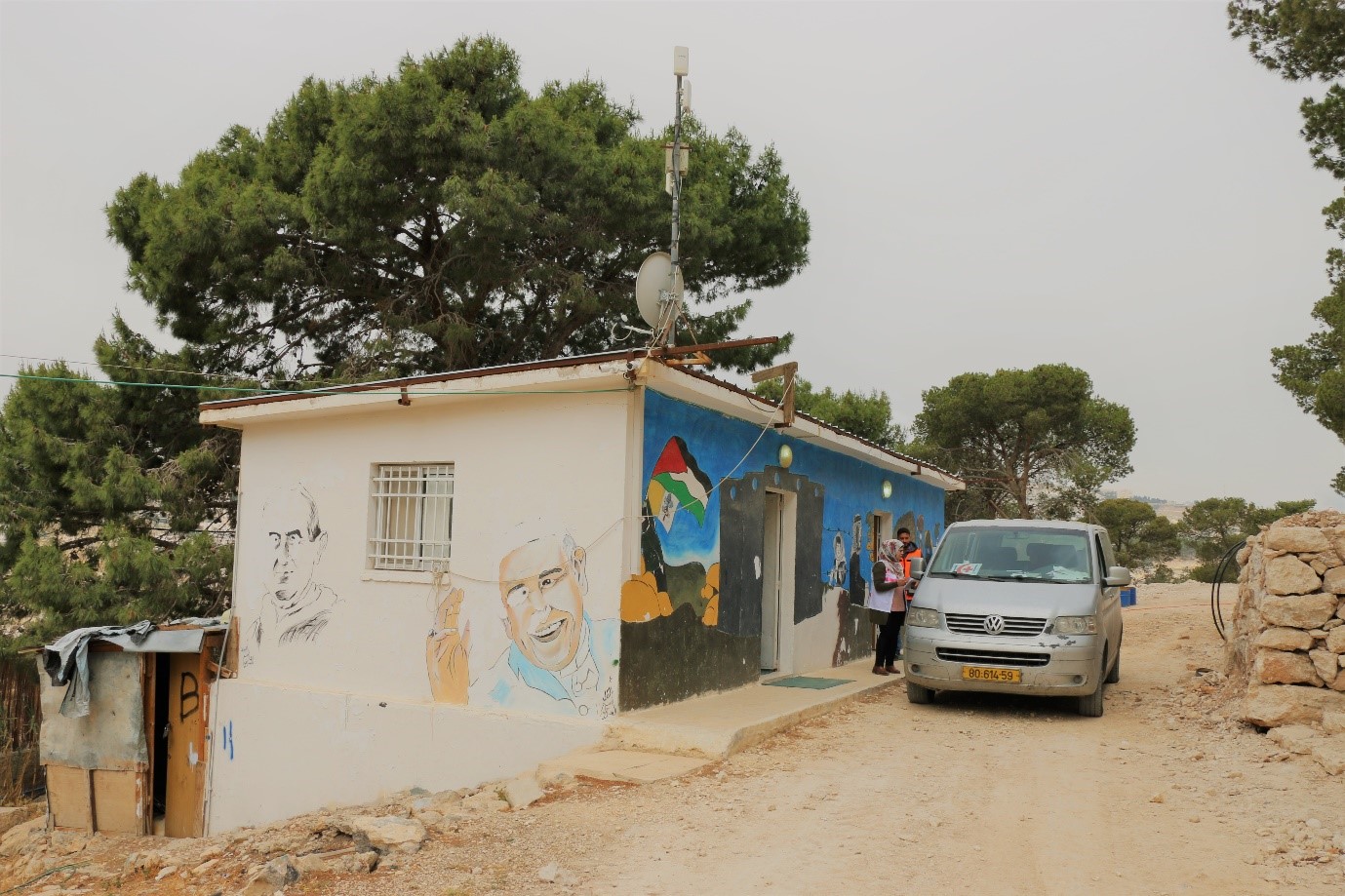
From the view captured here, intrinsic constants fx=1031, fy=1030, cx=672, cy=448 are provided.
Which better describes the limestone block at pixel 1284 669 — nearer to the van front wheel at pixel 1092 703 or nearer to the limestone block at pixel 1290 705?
the limestone block at pixel 1290 705

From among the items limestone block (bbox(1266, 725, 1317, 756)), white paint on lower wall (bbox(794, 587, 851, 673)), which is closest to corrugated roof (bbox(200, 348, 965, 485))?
white paint on lower wall (bbox(794, 587, 851, 673))

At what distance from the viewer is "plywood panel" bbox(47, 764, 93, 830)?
11.7 meters

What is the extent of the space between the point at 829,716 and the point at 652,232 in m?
10.4

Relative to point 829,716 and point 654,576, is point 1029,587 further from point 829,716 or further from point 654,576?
point 654,576

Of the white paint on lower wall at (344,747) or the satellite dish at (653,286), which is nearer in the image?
the white paint on lower wall at (344,747)

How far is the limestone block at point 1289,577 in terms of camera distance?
873 cm

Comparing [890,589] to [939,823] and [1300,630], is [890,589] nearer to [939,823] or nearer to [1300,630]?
[1300,630]

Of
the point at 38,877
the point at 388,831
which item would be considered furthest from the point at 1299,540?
the point at 38,877

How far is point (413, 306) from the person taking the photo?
17.3 metres

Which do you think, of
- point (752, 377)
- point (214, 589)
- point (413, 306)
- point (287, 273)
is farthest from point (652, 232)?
point (214, 589)

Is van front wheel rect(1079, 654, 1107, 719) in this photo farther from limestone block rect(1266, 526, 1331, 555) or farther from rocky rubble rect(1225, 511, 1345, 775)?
limestone block rect(1266, 526, 1331, 555)

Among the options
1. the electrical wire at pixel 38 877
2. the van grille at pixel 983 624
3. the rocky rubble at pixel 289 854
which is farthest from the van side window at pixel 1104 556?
the electrical wire at pixel 38 877

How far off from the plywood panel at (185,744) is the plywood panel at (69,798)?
833mm

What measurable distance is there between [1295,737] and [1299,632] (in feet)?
3.60
